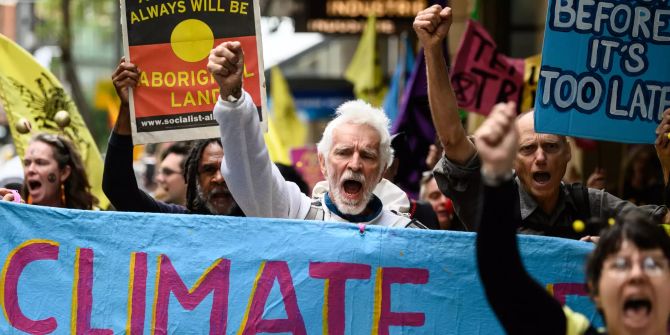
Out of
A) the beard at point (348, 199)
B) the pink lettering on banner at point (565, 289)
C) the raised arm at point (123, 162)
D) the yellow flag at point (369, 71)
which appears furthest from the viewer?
the yellow flag at point (369, 71)

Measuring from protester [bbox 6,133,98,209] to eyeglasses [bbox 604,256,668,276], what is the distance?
11.3 ft

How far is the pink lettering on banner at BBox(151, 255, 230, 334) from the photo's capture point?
4.21 m

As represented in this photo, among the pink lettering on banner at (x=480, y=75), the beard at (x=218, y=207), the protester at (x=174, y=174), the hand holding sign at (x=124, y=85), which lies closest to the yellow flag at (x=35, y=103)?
the protester at (x=174, y=174)

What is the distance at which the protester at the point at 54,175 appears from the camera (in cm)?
596

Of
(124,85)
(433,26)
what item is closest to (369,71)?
(124,85)

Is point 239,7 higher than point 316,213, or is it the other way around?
point 239,7

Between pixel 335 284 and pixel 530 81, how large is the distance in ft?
13.7

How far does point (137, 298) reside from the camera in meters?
4.26

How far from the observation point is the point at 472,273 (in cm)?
413

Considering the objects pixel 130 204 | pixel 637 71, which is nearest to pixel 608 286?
pixel 637 71

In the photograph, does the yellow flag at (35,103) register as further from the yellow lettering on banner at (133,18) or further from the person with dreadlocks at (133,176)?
the yellow lettering on banner at (133,18)

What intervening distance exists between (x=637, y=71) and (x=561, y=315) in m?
2.09

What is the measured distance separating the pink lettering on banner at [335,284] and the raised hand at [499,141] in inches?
47.1

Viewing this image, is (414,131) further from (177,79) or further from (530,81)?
(177,79)
